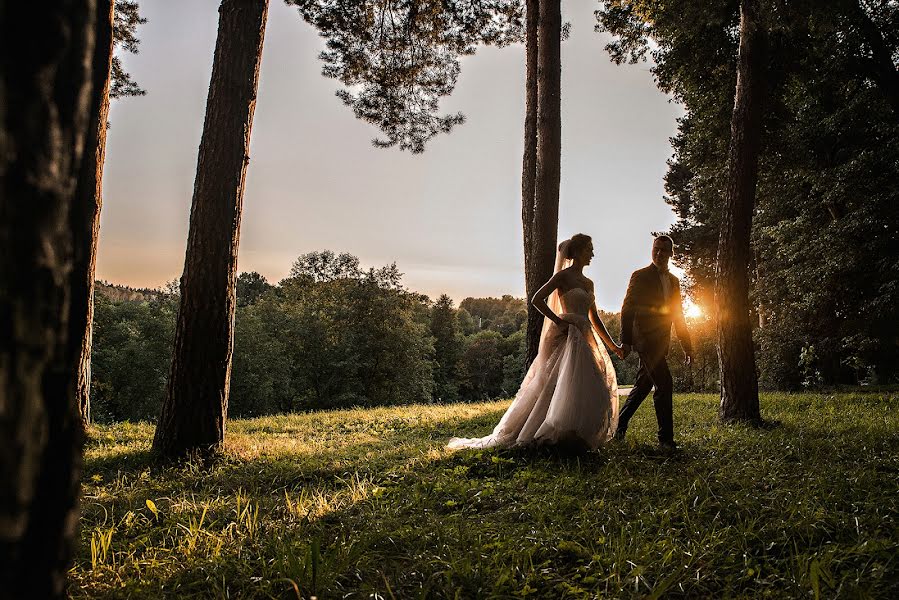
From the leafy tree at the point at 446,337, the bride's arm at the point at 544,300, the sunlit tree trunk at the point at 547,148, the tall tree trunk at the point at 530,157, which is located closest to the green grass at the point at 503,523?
the bride's arm at the point at 544,300

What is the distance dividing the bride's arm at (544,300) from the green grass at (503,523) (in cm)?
148

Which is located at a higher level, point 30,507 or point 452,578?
point 30,507

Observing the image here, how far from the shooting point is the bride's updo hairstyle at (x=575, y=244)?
5926mm

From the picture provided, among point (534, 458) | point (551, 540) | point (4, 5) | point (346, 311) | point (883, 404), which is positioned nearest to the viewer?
point (4, 5)

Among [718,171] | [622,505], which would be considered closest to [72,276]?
[622,505]

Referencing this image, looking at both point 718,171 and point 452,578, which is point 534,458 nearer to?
point 452,578

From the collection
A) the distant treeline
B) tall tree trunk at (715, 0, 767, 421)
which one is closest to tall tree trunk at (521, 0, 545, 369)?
tall tree trunk at (715, 0, 767, 421)

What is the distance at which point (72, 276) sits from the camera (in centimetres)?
91

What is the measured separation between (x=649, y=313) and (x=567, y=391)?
1501 millimetres

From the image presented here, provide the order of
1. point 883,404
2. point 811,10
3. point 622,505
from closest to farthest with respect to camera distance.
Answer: point 622,505, point 811,10, point 883,404

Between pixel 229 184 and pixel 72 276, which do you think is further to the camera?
pixel 229 184

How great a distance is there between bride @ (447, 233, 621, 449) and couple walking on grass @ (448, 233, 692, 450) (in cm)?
1

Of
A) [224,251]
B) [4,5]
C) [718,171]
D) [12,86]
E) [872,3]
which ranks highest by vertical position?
[872,3]

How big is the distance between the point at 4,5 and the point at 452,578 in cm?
264
